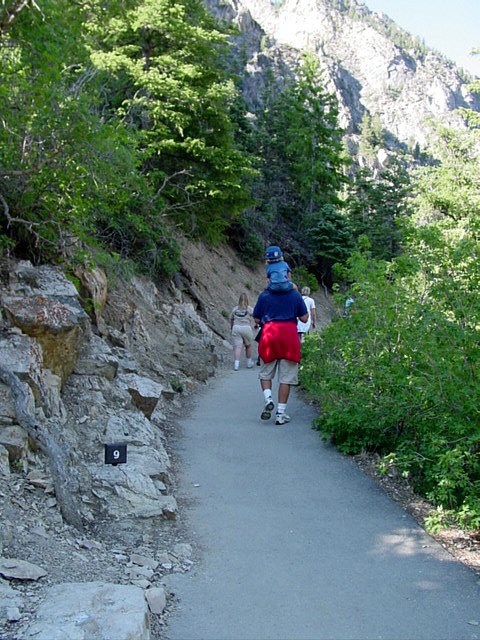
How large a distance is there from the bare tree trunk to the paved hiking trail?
3.34 ft

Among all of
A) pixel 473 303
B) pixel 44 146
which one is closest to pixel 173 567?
pixel 473 303

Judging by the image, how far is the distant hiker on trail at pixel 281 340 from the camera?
29.1 feet

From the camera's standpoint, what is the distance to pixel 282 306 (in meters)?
9.06

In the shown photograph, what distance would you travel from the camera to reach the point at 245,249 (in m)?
27.9

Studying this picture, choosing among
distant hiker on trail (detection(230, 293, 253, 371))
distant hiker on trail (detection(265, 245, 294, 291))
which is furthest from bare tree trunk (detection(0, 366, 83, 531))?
distant hiker on trail (detection(230, 293, 253, 371))

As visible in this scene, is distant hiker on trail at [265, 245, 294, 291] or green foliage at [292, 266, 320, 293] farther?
green foliage at [292, 266, 320, 293]

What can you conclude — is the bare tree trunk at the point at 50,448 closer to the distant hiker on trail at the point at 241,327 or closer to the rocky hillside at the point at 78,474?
the rocky hillside at the point at 78,474

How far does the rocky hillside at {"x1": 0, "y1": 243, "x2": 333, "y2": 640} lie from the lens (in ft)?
11.7

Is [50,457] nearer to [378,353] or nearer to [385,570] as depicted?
[385,570]

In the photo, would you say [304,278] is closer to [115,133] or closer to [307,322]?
[307,322]

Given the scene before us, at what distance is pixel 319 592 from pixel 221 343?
13.2 m

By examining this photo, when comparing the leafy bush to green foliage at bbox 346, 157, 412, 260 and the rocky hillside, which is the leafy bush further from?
green foliage at bbox 346, 157, 412, 260

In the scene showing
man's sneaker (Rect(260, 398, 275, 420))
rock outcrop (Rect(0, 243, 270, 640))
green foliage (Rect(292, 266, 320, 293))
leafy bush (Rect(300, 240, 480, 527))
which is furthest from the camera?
green foliage (Rect(292, 266, 320, 293))

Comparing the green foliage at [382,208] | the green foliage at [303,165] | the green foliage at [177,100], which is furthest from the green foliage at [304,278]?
the green foliage at [177,100]
